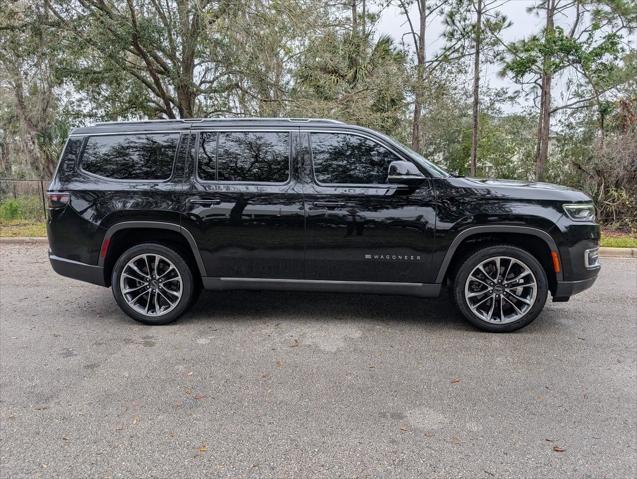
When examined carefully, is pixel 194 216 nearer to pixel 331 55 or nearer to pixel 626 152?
pixel 331 55

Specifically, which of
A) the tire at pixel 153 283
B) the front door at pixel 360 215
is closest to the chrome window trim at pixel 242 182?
the front door at pixel 360 215

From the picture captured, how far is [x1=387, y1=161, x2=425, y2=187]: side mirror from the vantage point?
392 centimetres

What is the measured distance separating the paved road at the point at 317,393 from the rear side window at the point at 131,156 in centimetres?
156

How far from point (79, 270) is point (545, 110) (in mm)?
14490

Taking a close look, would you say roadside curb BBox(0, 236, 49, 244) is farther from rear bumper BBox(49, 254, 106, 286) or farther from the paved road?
rear bumper BBox(49, 254, 106, 286)

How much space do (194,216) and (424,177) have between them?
224 centimetres

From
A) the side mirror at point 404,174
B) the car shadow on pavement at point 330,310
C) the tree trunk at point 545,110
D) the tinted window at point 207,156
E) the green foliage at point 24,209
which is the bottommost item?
the car shadow on pavement at point 330,310

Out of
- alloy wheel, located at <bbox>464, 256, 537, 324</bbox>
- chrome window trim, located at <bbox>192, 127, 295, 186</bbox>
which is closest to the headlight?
alloy wheel, located at <bbox>464, 256, 537, 324</bbox>

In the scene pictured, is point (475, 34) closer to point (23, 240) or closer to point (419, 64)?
point (419, 64)

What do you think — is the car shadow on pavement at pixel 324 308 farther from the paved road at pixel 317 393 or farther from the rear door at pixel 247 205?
the rear door at pixel 247 205

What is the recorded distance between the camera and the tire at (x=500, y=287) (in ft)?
13.2

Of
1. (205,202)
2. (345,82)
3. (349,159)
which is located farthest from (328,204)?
(345,82)

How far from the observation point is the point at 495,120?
66.7ft

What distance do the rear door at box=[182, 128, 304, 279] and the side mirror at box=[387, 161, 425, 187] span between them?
2.95 feet
